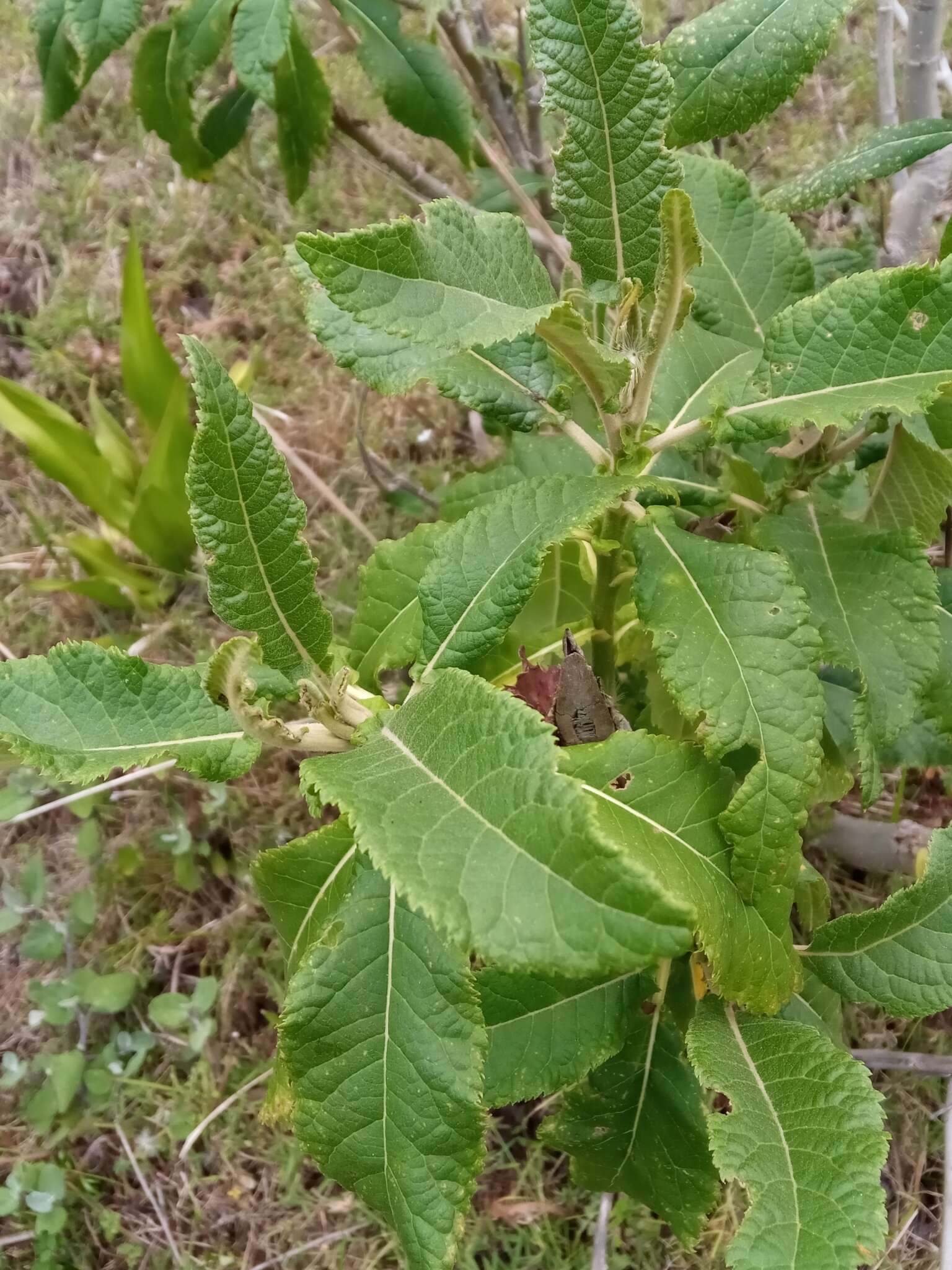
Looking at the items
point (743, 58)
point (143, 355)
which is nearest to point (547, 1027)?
point (743, 58)

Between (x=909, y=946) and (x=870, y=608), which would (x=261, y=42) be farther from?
(x=909, y=946)

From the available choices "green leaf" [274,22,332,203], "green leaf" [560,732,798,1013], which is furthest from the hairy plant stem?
Answer: "green leaf" [274,22,332,203]

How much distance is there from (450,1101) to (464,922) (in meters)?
0.32

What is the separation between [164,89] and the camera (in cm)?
172

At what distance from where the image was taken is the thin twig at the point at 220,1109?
1825 millimetres

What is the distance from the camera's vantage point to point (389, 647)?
1071mm

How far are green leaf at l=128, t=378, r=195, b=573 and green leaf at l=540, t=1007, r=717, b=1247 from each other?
1.42 metres

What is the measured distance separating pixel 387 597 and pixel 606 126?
56 cm

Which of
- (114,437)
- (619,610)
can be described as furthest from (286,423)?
(619,610)

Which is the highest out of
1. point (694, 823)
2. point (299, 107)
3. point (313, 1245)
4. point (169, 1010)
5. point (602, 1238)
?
point (299, 107)

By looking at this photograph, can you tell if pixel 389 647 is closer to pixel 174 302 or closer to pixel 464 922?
pixel 464 922

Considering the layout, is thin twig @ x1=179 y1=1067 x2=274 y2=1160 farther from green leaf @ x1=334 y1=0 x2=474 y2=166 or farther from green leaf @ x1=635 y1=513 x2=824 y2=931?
green leaf @ x1=334 y1=0 x2=474 y2=166

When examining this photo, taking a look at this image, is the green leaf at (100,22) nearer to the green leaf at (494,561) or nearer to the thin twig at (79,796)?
the green leaf at (494,561)

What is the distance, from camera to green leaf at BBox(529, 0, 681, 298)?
764 mm
